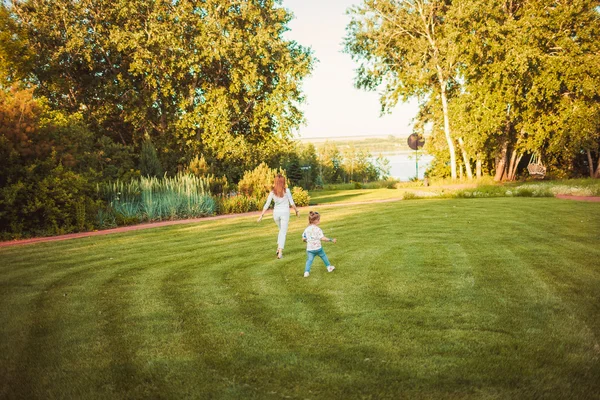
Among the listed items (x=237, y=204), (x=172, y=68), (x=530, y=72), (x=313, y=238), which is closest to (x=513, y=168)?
(x=530, y=72)

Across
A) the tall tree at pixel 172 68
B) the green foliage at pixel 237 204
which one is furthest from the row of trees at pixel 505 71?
the green foliage at pixel 237 204

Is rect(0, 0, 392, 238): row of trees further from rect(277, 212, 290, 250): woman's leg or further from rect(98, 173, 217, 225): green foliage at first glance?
rect(277, 212, 290, 250): woman's leg

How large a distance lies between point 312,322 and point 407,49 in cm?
2802

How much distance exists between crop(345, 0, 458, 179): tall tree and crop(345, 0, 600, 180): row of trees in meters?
0.07

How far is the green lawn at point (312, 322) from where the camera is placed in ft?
11.0

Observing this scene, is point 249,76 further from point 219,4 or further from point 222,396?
point 222,396

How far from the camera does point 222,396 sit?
Answer: 3.16m

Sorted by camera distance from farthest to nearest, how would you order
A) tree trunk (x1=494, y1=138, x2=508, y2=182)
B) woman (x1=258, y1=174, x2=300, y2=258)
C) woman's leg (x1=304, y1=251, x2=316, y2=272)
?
tree trunk (x1=494, y1=138, x2=508, y2=182) < woman (x1=258, y1=174, x2=300, y2=258) < woman's leg (x1=304, y1=251, x2=316, y2=272)

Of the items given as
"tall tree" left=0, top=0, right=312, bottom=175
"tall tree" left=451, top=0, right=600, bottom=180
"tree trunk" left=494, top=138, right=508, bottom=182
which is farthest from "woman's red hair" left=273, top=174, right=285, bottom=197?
"tree trunk" left=494, top=138, right=508, bottom=182

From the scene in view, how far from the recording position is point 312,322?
180 inches

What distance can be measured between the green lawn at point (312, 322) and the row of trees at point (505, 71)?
652 inches

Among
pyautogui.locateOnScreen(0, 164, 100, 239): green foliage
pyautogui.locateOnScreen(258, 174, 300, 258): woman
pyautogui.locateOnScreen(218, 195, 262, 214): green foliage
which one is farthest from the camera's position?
pyautogui.locateOnScreen(218, 195, 262, 214): green foliage

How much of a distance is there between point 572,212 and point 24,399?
13303 millimetres

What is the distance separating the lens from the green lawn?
3.34 m
